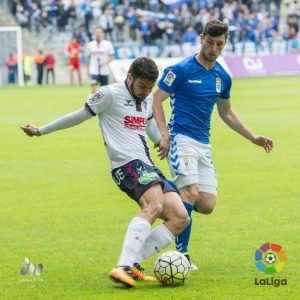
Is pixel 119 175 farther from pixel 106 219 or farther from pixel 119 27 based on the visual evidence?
pixel 119 27

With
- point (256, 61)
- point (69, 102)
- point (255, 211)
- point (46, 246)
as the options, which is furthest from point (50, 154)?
point (256, 61)

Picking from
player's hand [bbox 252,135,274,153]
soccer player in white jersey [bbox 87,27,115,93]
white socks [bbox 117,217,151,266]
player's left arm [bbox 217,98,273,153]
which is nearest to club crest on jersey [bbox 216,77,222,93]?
player's left arm [bbox 217,98,273,153]

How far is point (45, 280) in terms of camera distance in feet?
27.2

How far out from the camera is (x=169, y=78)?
884cm

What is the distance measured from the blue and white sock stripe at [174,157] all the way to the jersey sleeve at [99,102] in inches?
35.3

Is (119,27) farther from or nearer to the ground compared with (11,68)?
farther from the ground

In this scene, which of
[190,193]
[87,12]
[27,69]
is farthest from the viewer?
[87,12]

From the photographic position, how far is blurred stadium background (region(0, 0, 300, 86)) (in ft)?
165

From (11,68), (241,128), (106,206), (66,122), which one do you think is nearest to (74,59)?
(11,68)

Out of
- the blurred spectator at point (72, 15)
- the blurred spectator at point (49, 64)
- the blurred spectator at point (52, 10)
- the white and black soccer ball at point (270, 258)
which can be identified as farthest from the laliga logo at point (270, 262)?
the blurred spectator at point (72, 15)

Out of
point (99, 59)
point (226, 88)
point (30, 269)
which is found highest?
point (226, 88)

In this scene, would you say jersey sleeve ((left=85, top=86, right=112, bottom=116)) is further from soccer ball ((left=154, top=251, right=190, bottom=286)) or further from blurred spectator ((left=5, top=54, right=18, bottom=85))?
blurred spectator ((left=5, top=54, right=18, bottom=85))

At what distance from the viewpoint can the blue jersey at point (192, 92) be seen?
29.0 ft

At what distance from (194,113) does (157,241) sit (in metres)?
1.48
